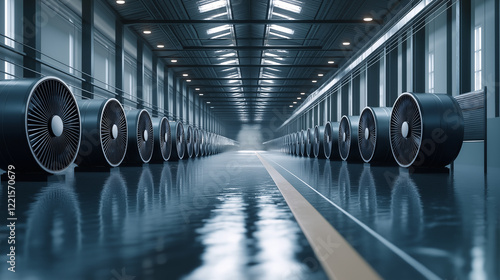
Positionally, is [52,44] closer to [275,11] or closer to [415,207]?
[275,11]

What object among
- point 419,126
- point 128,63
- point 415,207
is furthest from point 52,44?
point 415,207

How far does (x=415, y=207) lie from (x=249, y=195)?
5.68ft

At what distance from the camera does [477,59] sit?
12.2 metres

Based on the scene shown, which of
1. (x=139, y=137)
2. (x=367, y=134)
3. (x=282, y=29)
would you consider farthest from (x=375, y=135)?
(x=282, y=29)

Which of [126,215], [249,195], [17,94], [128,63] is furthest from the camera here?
[128,63]

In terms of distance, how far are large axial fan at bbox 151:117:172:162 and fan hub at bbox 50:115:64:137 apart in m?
6.27

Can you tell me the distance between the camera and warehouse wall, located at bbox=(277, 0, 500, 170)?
11.1m

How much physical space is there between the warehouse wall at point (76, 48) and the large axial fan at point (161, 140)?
2.69 m

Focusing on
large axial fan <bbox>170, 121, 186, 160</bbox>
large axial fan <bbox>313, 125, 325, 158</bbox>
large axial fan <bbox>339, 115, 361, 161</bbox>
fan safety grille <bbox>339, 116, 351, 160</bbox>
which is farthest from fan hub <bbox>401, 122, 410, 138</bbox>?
large axial fan <bbox>170, 121, 186, 160</bbox>

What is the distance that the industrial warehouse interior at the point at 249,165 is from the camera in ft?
6.66

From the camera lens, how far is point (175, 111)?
29.5 metres

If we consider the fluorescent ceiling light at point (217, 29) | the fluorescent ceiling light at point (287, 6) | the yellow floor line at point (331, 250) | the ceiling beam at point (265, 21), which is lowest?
the yellow floor line at point (331, 250)

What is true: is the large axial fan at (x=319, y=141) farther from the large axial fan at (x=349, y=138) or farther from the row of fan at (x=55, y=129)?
the row of fan at (x=55, y=129)

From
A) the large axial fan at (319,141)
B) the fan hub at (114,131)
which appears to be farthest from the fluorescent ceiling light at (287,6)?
the fan hub at (114,131)
